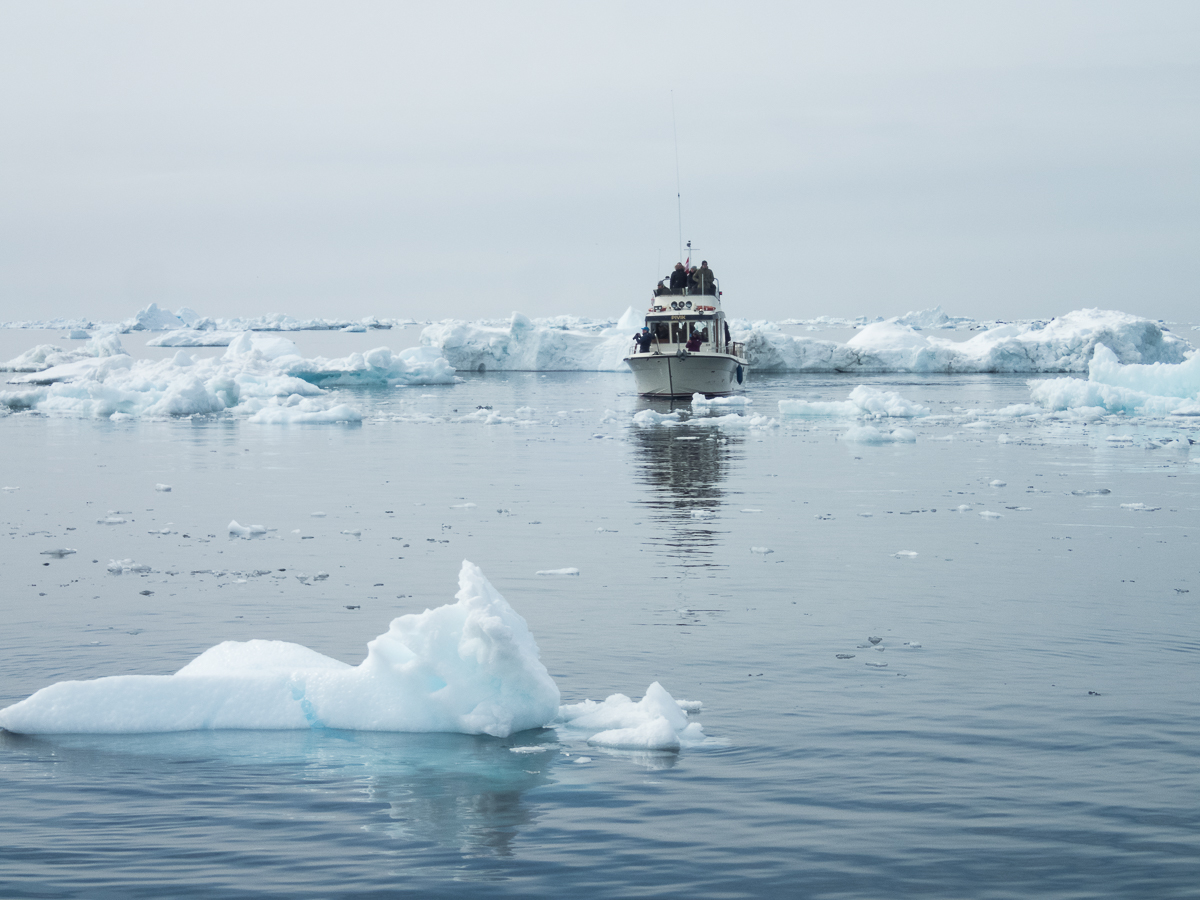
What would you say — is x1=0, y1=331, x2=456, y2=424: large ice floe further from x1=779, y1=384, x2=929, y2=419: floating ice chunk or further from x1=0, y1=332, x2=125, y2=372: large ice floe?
x1=779, y1=384, x2=929, y2=419: floating ice chunk

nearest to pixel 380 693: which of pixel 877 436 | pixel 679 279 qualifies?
pixel 877 436

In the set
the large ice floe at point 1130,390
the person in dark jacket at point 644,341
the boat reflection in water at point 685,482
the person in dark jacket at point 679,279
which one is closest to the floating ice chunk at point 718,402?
the person in dark jacket at point 644,341

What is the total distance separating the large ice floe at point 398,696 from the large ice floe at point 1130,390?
3379cm

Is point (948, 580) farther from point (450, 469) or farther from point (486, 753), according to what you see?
point (450, 469)

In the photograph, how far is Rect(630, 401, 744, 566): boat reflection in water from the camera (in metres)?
14.9

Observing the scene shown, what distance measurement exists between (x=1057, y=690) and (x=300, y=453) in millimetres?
20615

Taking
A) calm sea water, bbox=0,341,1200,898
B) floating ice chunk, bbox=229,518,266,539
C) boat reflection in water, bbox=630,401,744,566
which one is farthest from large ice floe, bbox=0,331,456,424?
floating ice chunk, bbox=229,518,266,539

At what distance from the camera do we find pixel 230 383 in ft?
137

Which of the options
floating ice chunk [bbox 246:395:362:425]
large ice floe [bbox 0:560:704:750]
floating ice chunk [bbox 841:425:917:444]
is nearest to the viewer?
large ice floe [bbox 0:560:704:750]

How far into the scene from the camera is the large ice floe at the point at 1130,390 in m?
37.6

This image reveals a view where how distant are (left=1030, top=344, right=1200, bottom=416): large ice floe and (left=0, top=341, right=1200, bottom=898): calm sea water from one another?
18.1m

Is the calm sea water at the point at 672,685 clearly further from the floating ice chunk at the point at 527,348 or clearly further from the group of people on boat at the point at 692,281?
the floating ice chunk at the point at 527,348

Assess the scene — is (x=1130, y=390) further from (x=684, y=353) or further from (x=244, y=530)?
(x=244, y=530)

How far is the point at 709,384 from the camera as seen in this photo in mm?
46719
